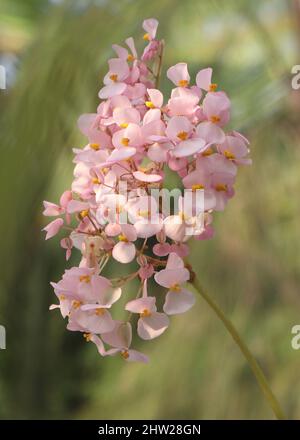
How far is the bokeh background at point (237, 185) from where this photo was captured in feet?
3.39

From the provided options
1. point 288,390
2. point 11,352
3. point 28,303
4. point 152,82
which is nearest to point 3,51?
point 28,303

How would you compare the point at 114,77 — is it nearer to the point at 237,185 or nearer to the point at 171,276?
the point at 171,276

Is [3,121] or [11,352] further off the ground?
[3,121]

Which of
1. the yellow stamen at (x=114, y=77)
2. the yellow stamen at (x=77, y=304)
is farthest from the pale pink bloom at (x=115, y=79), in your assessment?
the yellow stamen at (x=77, y=304)

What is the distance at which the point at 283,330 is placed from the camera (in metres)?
1.56

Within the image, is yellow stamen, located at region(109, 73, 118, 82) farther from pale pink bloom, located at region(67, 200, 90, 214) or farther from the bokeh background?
the bokeh background

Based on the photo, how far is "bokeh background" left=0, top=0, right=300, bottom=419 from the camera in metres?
1.03

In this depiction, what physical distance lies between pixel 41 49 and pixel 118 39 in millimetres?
108

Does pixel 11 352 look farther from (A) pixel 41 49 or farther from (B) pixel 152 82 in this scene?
(B) pixel 152 82

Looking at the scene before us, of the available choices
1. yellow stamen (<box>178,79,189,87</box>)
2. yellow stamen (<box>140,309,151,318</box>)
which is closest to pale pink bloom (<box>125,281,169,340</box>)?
yellow stamen (<box>140,309,151,318</box>)

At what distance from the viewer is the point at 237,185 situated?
1286mm

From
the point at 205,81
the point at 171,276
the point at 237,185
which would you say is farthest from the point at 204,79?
the point at 237,185

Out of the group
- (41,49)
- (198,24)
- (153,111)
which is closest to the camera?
(153,111)

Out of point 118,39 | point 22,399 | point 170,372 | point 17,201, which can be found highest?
point 118,39
